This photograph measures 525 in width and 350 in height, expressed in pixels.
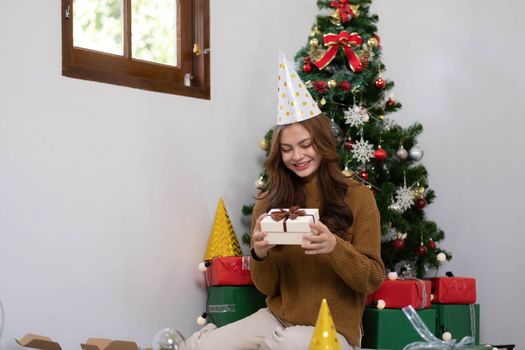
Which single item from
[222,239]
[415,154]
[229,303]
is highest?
[415,154]

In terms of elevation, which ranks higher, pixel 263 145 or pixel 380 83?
pixel 380 83

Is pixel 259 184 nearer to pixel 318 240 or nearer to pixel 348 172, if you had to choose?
pixel 348 172

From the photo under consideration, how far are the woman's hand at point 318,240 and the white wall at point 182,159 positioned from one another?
34.1 inches

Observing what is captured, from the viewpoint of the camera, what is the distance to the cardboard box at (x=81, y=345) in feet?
6.59

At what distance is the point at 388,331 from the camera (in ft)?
8.54

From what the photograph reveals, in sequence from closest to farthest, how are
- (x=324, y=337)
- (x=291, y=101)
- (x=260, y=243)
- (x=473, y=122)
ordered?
(x=324, y=337), (x=260, y=243), (x=291, y=101), (x=473, y=122)

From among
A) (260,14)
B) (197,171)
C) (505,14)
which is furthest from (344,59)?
(505,14)

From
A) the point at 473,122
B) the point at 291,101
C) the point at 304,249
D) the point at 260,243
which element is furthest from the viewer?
the point at 473,122

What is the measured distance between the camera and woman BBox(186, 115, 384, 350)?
6.78 ft

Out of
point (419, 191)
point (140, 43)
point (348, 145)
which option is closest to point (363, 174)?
point (348, 145)

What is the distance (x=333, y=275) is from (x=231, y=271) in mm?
583

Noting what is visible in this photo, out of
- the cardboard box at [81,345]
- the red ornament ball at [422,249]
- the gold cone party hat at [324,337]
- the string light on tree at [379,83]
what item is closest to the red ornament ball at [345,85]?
the string light on tree at [379,83]

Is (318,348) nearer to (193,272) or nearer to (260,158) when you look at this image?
(193,272)

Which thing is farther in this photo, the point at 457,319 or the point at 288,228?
the point at 457,319
